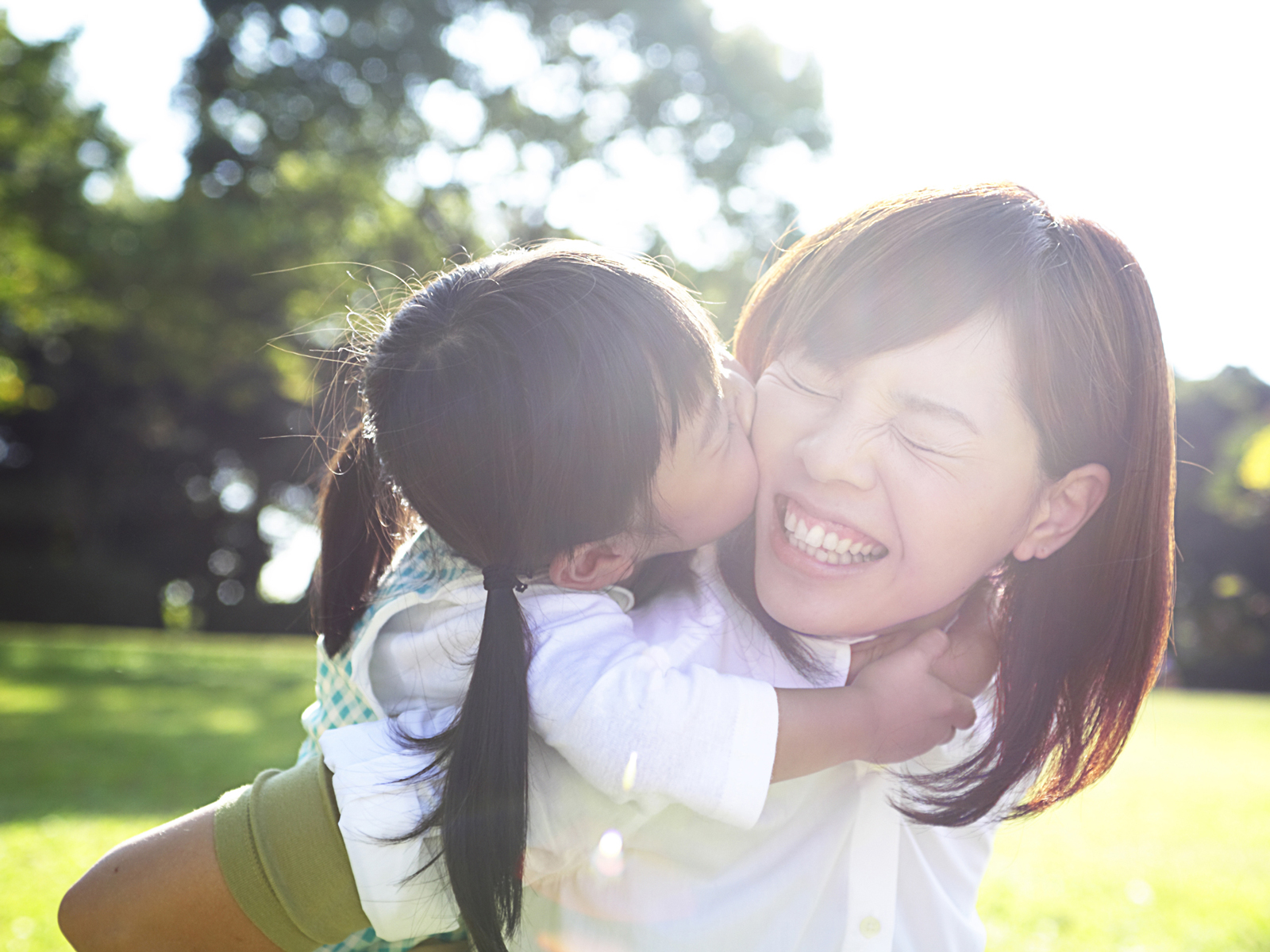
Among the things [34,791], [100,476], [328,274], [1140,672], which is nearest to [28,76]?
[328,274]

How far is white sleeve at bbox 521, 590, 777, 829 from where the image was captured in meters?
1.41

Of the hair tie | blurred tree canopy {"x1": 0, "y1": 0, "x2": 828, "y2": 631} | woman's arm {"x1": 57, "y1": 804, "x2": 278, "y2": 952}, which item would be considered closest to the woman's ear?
the hair tie

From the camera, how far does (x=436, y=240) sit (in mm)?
12953

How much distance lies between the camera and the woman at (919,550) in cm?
165

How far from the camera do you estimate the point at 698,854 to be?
1.66 meters

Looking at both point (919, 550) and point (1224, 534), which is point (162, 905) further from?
point (1224, 534)

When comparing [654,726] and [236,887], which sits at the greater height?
[654,726]

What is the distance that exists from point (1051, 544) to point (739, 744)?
77cm

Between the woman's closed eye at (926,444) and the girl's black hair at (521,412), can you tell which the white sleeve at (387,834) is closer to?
the girl's black hair at (521,412)

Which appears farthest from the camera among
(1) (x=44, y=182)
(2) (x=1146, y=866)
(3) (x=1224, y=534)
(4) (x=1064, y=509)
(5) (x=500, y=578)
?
(3) (x=1224, y=534)

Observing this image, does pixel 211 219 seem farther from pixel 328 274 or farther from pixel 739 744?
pixel 739 744

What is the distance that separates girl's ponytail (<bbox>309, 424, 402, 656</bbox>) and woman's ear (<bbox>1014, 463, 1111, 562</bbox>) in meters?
1.17

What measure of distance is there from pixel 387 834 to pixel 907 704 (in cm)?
87

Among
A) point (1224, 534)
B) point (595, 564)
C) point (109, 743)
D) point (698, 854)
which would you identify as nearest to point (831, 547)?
point (595, 564)
